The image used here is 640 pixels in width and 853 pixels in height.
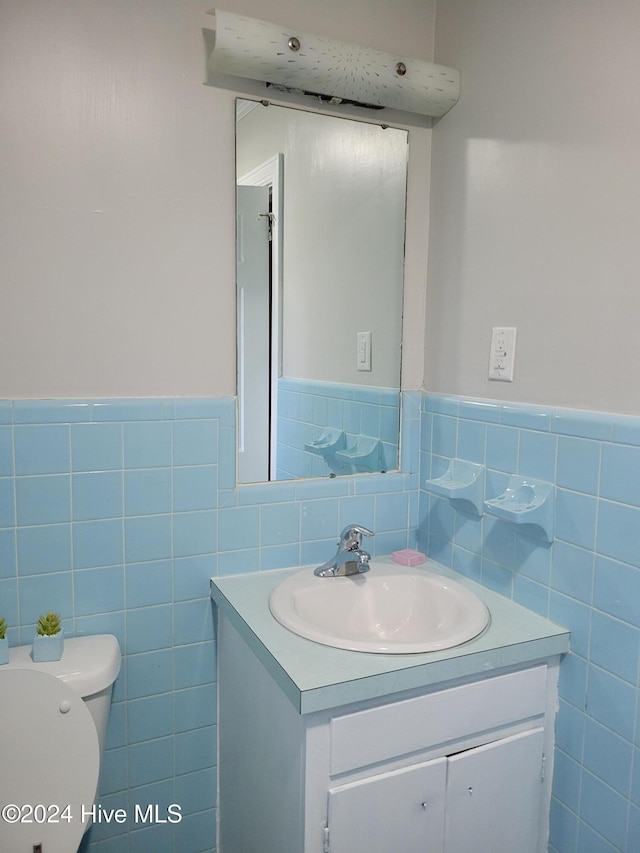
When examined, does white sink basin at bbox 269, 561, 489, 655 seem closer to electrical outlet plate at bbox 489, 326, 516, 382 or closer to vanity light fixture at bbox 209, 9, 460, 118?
electrical outlet plate at bbox 489, 326, 516, 382

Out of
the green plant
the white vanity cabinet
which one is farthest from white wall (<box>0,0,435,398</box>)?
the white vanity cabinet

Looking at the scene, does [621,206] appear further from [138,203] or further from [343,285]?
[138,203]

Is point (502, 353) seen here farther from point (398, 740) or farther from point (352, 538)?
point (398, 740)

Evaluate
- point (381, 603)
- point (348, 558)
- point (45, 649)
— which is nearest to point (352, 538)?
point (348, 558)

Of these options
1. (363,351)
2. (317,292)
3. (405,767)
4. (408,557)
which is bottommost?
(405,767)

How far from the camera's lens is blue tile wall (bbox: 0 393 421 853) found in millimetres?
1376

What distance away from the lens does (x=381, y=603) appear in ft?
5.05

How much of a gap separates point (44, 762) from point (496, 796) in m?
0.89

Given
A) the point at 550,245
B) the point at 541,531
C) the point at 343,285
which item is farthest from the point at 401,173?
the point at 541,531

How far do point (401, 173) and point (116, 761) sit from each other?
1.64 m

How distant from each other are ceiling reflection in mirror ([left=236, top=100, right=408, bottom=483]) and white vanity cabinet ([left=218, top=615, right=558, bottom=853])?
0.56 metres

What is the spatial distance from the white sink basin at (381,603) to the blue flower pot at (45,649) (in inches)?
17.8

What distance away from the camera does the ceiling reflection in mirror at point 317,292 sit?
154 centimetres

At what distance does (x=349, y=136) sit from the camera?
1.63 metres
